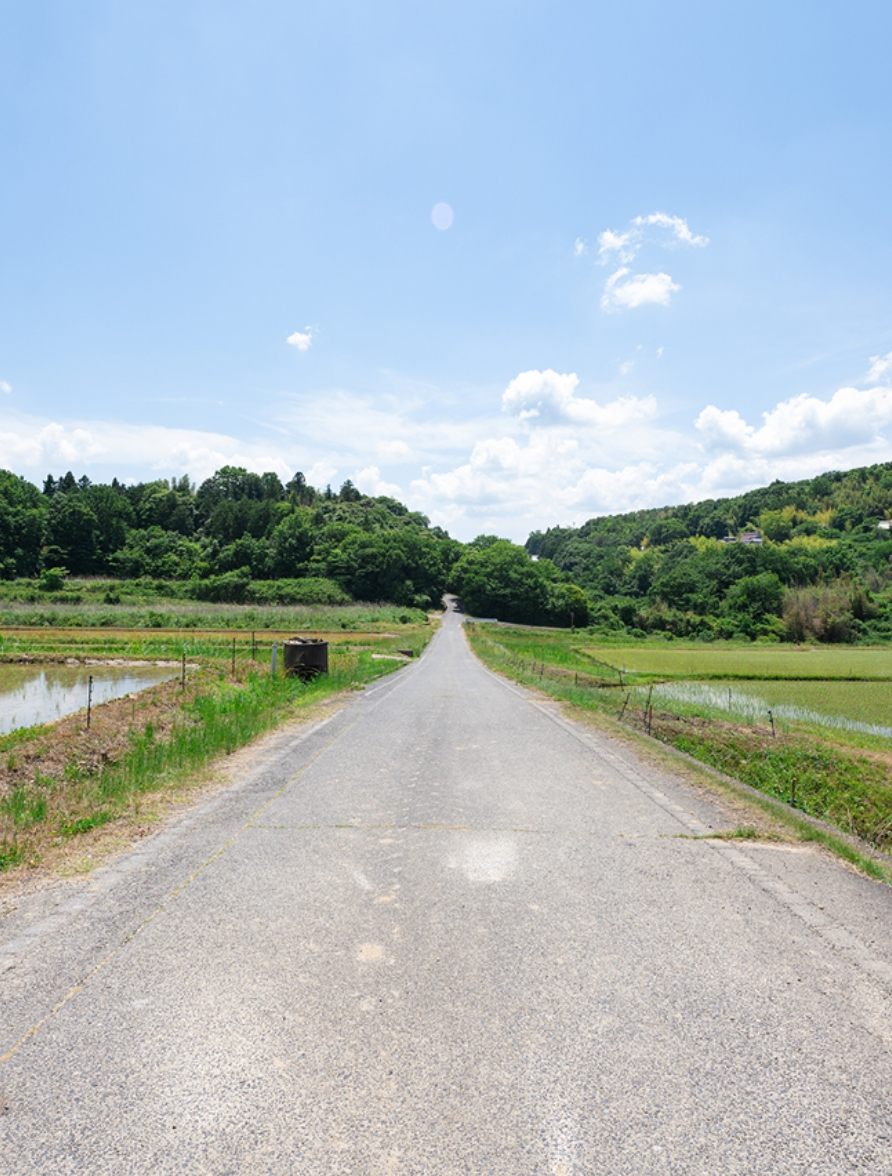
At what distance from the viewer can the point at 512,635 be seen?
72688mm

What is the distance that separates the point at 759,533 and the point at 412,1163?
200413 mm

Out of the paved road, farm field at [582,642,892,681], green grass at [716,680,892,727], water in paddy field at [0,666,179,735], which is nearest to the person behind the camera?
the paved road

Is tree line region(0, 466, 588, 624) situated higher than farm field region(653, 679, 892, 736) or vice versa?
tree line region(0, 466, 588, 624)

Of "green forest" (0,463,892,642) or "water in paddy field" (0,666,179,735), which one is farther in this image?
"green forest" (0,463,892,642)

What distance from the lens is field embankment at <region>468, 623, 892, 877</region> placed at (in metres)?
9.98

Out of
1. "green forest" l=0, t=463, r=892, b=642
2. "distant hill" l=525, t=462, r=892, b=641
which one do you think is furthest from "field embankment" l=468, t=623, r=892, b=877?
"green forest" l=0, t=463, r=892, b=642

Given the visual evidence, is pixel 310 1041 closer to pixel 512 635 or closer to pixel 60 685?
pixel 60 685

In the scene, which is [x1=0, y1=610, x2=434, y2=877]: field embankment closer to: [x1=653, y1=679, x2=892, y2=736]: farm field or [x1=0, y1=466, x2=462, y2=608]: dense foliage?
[x1=653, y1=679, x2=892, y2=736]: farm field

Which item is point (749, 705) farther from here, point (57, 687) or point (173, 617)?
point (173, 617)

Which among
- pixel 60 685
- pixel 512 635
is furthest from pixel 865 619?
pixel 60 685

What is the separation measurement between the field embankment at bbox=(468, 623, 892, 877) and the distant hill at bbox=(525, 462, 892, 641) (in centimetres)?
4638

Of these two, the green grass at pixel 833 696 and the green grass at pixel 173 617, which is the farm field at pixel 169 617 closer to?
the green grass at pixel 173 617

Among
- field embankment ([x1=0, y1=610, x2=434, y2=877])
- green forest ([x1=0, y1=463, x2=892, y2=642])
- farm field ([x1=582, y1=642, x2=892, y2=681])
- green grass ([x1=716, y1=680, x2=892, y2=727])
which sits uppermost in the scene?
green forest ([x1=0, y1=463, x2=892, y2=642])

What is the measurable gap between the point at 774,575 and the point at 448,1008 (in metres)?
112
